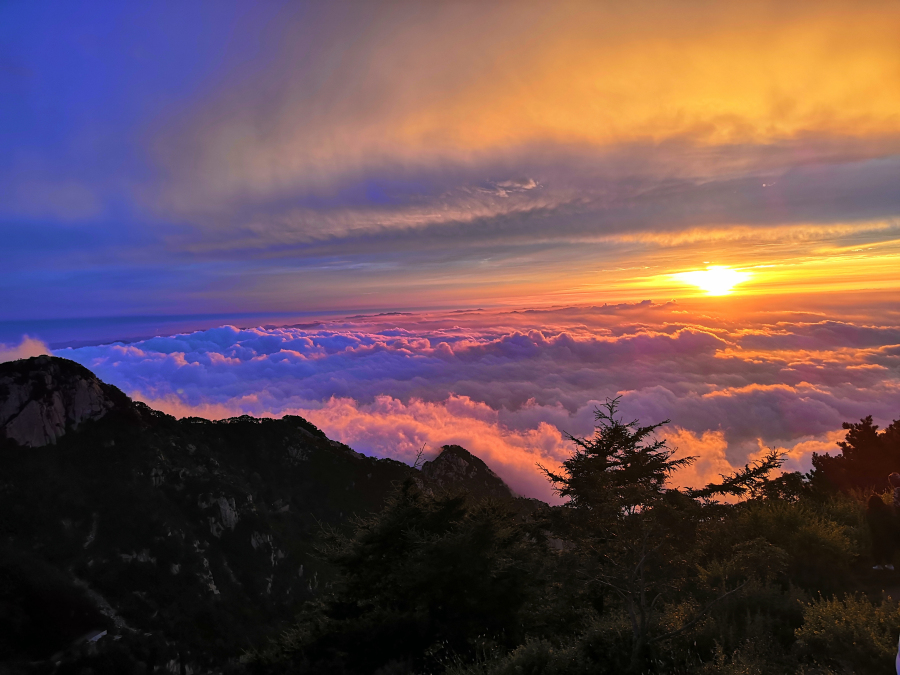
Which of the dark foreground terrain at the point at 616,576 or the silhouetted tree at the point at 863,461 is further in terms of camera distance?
the silhouetted tree at the point at 863,461

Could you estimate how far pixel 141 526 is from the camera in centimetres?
7538

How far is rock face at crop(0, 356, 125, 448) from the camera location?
85562 mm

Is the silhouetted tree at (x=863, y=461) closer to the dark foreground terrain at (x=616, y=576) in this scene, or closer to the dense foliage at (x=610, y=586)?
the dark foreground terrain at (x=616, y=576)

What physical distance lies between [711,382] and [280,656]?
215966 mm

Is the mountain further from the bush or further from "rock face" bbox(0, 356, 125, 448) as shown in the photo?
the bush

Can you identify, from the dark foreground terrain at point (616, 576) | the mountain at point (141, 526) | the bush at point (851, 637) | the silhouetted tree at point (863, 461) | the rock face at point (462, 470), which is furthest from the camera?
the rock face at point (462, 470)

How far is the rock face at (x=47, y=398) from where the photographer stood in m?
85.6

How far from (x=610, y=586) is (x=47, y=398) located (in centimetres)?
12040

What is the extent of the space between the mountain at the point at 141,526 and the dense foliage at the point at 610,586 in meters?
44.4

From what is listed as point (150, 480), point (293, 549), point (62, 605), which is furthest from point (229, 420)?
point (62, 605)

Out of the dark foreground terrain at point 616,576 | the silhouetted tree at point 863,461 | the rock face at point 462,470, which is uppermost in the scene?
the dark foreground terrain at point 616,576

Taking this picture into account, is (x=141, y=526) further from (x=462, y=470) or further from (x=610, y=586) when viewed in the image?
(x=610, y=586)

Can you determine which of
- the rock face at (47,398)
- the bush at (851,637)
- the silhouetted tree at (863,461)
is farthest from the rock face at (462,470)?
the bush at (851,637)

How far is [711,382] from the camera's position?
190500 mm
